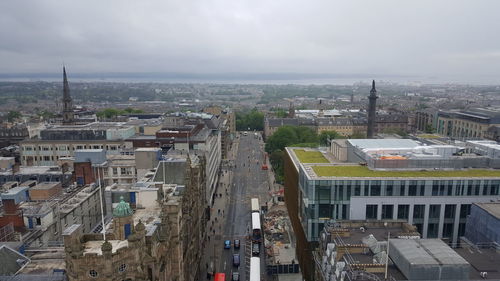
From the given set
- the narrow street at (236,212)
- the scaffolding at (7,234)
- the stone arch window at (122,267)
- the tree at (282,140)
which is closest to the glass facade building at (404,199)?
the narrow street at (236,212)

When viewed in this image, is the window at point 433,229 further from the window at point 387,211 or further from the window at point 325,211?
the window at point 325,211

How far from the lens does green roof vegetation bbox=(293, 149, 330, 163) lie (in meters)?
85.1

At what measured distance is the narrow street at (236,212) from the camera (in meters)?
83.2

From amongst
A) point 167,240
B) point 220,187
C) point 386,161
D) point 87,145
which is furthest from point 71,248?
point 220,187

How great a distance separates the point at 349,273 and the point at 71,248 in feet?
89.7

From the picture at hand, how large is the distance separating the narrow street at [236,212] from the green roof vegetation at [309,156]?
2244cm

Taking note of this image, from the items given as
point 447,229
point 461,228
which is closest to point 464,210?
point 461,228

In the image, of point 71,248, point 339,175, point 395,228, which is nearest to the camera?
point 71,248

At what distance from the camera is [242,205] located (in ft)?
392

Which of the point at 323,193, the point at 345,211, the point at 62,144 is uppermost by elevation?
the point at 323,193

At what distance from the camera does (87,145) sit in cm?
11400

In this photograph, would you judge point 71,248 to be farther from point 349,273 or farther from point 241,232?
point 241,232

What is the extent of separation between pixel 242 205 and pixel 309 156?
37.2 metres

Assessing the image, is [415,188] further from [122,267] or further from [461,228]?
[122,267]
